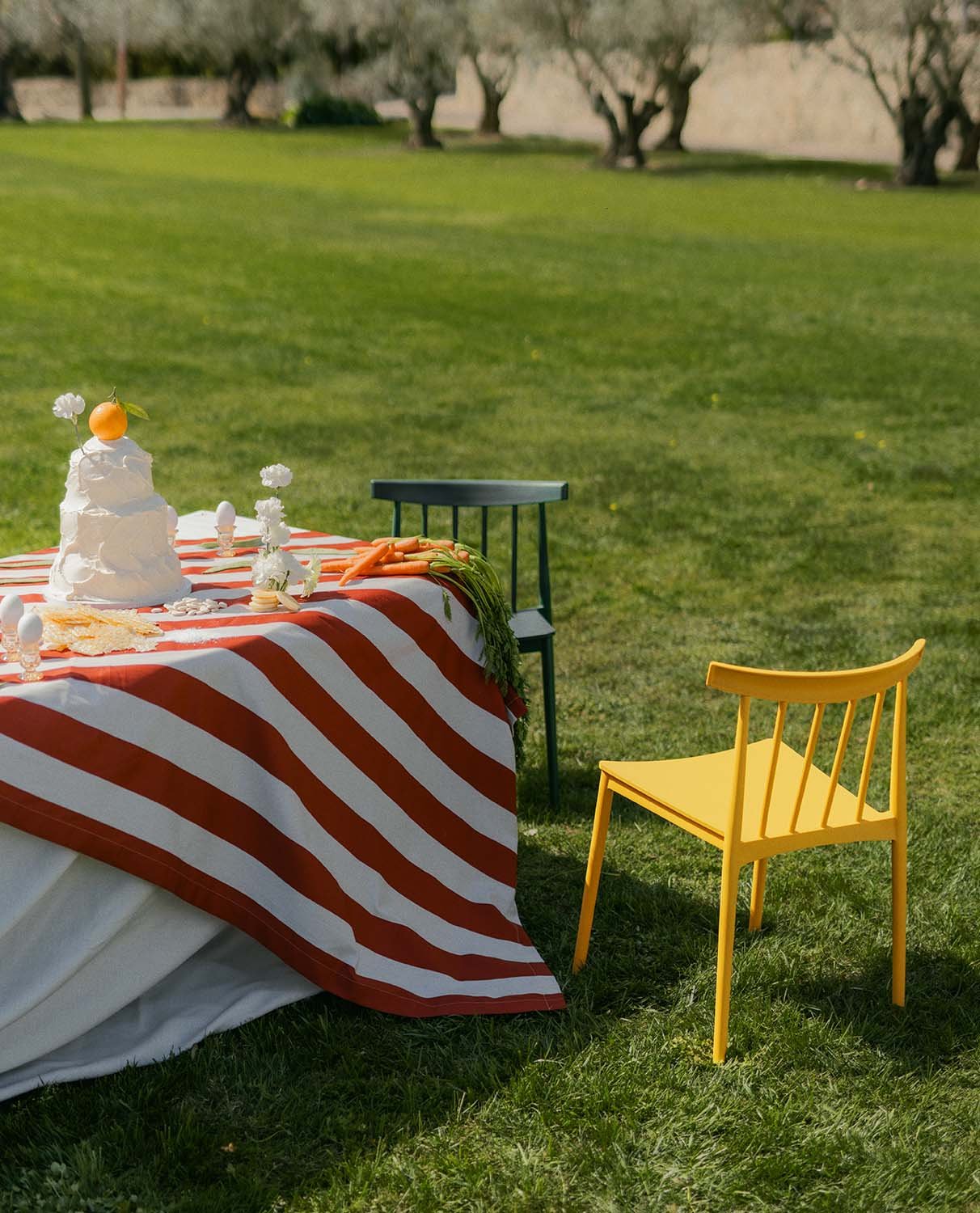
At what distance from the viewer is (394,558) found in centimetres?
431

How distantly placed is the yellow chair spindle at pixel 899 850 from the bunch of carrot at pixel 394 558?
4.40 feet

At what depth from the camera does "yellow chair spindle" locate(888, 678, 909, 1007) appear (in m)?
3.77

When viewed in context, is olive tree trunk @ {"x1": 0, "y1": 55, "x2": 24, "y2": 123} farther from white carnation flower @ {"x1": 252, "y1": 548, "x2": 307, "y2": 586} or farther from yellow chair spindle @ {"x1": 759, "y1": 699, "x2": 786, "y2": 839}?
yellow chair spindle @ {"x1": 759, "y1": 699, "x2": 786, "y2": 839}

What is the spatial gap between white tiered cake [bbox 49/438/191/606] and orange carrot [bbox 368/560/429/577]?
0.59m

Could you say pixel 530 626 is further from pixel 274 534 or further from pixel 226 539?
pixel 274 534

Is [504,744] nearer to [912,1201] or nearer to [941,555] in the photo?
[912,1201]

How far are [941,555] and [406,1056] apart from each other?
19.9 feet

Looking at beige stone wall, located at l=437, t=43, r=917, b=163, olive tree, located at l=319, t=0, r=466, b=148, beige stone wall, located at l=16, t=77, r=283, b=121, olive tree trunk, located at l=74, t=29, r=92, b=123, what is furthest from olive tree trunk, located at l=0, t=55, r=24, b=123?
beige stone wall, located at l=437, t=43, r=917, b=163

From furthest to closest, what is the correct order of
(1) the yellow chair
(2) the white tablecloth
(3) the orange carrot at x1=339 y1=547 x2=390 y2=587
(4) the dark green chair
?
(4) the dark green chair, (3) the orange carrot at x1=339 y1=547 x2=390 y2=587, (1) the yellow chair, (2) the white tablecloth

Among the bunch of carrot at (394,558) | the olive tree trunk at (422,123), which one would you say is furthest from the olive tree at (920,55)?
the bunch of carrot at (394,558)

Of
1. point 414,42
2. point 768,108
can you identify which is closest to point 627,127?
point 768,108

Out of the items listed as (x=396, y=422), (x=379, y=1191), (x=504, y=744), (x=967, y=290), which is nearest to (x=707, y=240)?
(x=967, y=290)

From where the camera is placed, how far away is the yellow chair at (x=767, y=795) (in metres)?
3.47

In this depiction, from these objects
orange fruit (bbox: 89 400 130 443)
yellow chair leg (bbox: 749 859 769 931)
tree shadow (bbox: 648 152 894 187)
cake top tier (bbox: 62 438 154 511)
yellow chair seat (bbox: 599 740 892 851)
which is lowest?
yellow chair leg (bbox: 749 859 769 931)
